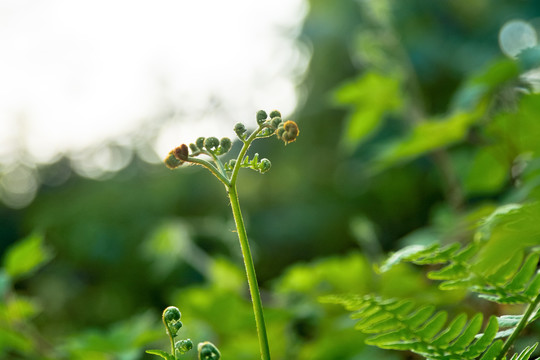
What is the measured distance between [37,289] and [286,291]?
353cm

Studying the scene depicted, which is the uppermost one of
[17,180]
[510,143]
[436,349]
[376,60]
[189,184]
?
[17,180]

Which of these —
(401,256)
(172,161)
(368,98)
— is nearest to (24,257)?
(172,161)

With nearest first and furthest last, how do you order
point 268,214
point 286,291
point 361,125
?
point 286,291
point 361,125
point 268,214

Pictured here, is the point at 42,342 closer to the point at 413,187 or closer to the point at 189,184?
the point at 413,187

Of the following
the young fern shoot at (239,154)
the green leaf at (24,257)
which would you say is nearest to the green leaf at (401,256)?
the young fern shoot at (239,154)

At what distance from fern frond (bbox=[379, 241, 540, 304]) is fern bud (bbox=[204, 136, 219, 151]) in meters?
0.17

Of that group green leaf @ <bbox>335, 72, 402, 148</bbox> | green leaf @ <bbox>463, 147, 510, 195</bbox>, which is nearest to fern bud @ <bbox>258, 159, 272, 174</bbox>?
green leaf @ <bbox>463, 147, 510, 195</bbox>

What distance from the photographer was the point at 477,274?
13.9 inches

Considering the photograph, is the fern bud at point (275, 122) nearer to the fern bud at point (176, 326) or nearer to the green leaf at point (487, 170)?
the fern bud at point (176, 326)

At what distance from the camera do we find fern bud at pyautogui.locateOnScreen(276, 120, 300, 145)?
0.36m

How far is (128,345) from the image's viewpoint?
2.76 ft

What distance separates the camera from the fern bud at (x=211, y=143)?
1.23ft

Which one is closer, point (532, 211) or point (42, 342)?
point (532, 211)

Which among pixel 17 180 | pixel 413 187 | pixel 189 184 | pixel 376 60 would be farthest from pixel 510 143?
pixel 17 180
